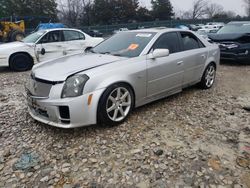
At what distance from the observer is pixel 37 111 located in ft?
11.1

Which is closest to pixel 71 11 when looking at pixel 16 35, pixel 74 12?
pixel 74 12

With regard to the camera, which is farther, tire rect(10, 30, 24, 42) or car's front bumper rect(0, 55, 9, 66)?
tire rect(10, 30, 24, 42)

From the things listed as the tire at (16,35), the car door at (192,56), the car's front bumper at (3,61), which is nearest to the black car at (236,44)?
the car door at (192,56)

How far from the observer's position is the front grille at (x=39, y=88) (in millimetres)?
3180

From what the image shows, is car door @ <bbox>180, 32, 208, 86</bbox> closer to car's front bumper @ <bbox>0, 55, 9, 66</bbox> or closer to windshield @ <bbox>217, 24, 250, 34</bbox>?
windshield @ <bbox>217, 24, 250, 34</bbox>

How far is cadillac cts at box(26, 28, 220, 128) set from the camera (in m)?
3.09

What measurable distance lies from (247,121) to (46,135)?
→ 3.02 metres

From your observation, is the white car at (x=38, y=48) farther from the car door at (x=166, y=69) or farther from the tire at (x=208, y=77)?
the tire at (x=208, y=77)

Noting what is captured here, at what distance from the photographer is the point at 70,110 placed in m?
3.03

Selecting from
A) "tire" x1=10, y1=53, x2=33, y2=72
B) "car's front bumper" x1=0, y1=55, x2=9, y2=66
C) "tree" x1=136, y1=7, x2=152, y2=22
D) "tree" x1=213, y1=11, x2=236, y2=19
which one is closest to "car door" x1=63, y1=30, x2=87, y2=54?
"tire" x1=10, y1=53, x2=33, y2=72

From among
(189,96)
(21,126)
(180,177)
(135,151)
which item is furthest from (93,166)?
(189,96)

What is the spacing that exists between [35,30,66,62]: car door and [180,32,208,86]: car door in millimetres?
4766

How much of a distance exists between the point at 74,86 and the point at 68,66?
54 cm

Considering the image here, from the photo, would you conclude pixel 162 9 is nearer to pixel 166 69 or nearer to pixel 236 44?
pixel 236 44
